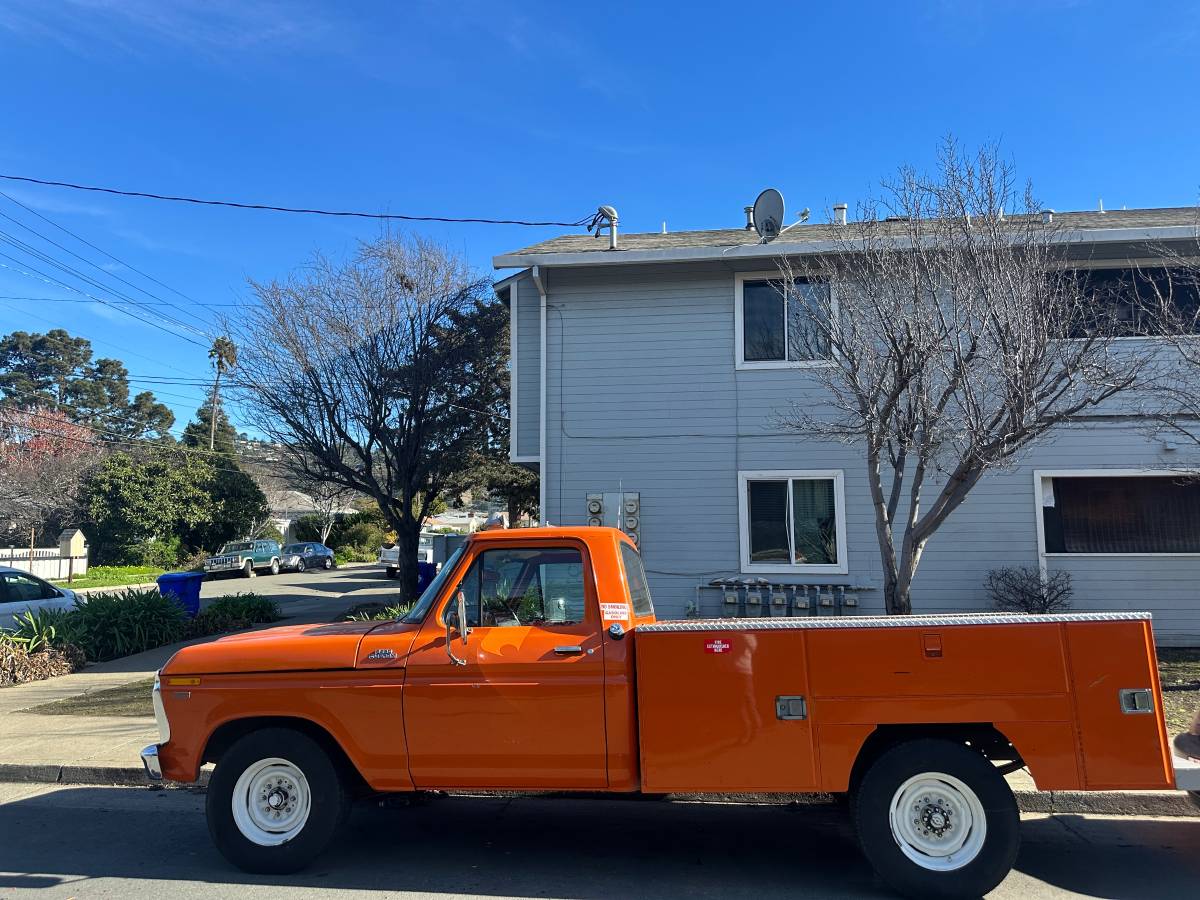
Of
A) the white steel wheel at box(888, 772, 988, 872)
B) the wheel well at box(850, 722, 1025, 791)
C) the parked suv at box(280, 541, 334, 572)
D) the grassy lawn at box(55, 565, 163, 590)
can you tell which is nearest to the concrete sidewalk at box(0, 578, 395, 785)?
the wheel well at box(850, 722, 1025, 791)

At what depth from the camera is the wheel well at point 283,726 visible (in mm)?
4801

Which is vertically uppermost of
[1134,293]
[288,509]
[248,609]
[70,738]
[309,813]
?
[1134,293]

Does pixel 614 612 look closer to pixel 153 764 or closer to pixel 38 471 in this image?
pixel 153 764

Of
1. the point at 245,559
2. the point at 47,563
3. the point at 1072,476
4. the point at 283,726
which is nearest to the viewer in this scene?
the point at 283,726

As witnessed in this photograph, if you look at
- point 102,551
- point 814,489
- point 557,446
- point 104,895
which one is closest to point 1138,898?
point 104,895

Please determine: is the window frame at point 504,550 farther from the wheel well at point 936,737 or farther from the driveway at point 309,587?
the driveway at point 309,587

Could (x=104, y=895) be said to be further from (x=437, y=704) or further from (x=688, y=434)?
(x=688, y=434)

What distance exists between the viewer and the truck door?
446 centimetres

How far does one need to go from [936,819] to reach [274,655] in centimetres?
380

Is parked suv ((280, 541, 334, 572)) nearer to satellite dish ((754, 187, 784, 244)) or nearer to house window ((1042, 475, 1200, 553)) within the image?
satellite dish ((754, 187, 784, 244))

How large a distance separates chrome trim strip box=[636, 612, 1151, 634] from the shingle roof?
24.3ft

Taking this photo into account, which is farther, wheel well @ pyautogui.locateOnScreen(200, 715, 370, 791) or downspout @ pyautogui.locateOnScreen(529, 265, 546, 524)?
downspout @ pyautogui.locateOnScreen(529, 265, 546, 524)

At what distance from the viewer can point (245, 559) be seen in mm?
33812

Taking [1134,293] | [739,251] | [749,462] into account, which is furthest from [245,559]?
[1134,293]
